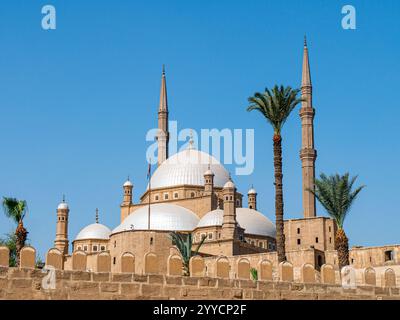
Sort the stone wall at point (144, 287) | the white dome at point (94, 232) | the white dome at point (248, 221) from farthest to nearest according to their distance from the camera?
the white dome at point (94, 232)
the white dome at point (248, 221)
the stone wall at point (144, 287)

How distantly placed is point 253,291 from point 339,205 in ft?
50.3

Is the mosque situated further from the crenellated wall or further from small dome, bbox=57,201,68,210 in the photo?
the crenellated wall

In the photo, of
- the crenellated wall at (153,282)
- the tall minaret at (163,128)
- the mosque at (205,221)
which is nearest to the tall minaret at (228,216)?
the mosque at (205,221)

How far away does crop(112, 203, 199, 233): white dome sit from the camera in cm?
4791

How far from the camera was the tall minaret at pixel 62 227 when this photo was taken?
169ft

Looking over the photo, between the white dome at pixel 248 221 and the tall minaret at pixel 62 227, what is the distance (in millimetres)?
9187

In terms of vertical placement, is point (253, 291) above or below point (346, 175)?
below

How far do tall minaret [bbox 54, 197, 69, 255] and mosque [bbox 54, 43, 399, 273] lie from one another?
64mm

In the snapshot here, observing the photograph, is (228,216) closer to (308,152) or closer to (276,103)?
(308,152)

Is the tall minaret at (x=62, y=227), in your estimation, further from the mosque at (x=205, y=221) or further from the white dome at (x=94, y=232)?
the white dome at (x=94, y=232)

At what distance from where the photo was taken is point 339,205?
96.4 feet
